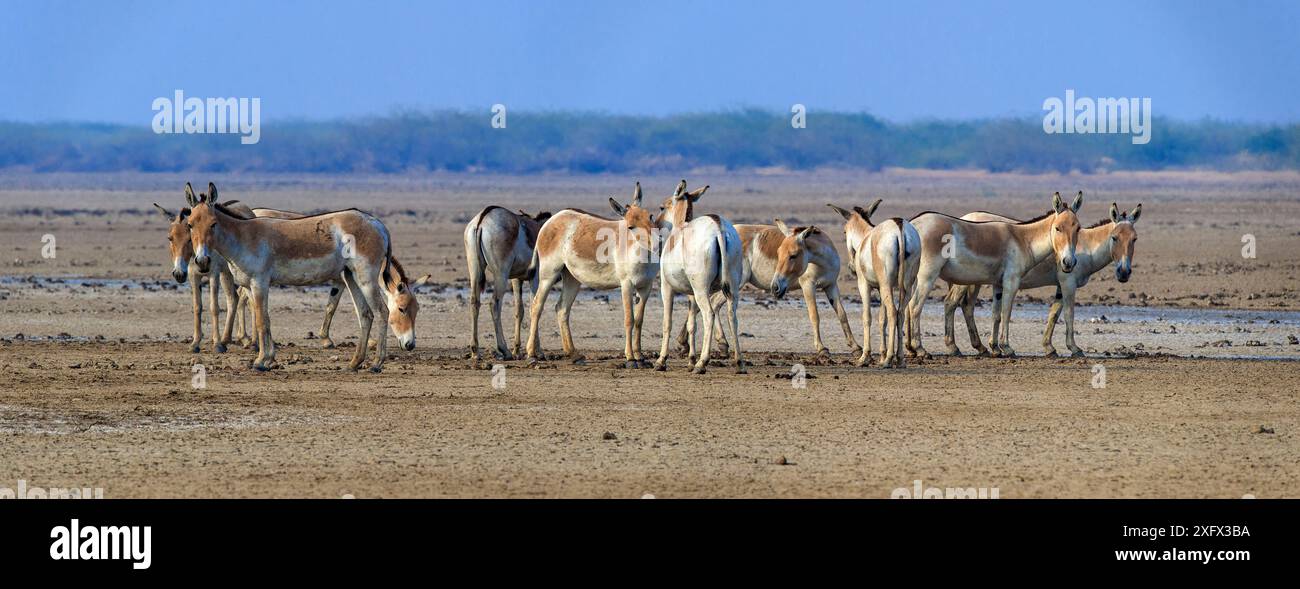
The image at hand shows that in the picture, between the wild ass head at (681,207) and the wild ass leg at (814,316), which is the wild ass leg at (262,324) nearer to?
the wild ass head at (681,207)

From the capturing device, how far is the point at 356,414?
52.4ft

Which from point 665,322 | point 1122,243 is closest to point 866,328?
point 665,322

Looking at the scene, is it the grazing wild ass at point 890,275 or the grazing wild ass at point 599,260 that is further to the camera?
the grazing wild ass at point 890,275

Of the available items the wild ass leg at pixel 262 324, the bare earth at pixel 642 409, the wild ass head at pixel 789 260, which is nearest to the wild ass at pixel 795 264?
the wild ass head at pixel 789 260

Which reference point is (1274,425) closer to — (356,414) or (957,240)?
(957,240)

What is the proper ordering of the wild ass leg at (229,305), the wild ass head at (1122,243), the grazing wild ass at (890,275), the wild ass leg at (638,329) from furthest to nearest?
the wild ass head at (1122,243) → the wild ass leg at (229,305) → the grazing wild ass at (890,275) → the wild ass leg at (638,329)

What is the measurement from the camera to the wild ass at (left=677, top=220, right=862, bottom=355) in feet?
69.1

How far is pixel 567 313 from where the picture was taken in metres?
20.8

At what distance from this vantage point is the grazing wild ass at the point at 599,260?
1986 centimetres

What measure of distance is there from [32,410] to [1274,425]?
1102 centimetres

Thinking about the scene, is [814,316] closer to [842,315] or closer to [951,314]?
[842,315]

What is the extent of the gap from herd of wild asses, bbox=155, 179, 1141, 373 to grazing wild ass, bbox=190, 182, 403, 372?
0.01 meters

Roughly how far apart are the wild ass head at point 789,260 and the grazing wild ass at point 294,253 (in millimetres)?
4717
